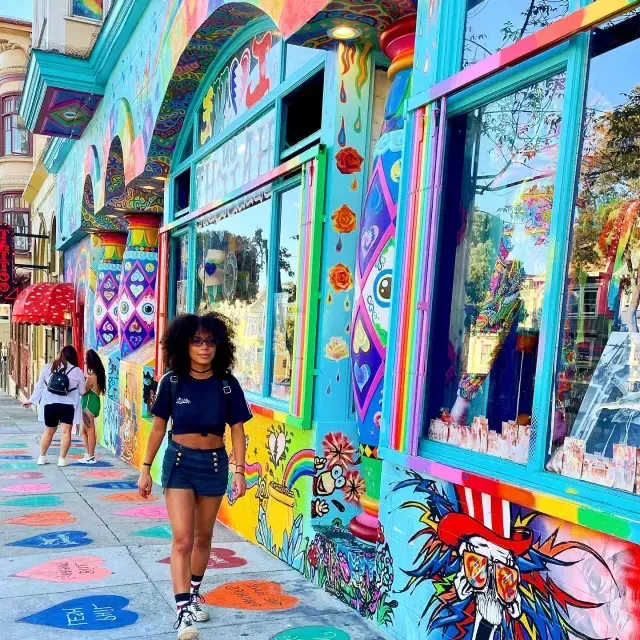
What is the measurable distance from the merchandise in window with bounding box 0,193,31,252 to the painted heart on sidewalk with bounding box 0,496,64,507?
77.6 feet

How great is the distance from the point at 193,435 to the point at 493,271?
5.79 ft

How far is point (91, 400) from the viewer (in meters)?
9.66

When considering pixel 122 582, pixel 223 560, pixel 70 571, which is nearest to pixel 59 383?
pixel 70 571

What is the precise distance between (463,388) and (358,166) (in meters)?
1.83

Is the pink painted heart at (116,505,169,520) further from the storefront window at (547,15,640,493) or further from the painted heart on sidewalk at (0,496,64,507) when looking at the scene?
the storefront window at (547,15,640,493)

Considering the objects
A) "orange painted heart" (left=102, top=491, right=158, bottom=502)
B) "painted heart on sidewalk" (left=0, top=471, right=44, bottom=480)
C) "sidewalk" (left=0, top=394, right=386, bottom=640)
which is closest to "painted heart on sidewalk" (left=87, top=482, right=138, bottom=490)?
"orange painted heart" (left=102, top=491, right=158, bottom=502)

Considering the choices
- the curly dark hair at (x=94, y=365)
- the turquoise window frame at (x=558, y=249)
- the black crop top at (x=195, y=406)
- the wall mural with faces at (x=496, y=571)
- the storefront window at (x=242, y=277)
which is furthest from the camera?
the curly dark hair at (x=94, y=365)

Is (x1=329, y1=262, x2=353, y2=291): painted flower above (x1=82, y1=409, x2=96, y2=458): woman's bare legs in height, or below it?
above

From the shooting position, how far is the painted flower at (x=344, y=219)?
4.59 m

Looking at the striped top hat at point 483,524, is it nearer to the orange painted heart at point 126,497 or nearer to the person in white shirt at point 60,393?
the orange painted heart at point 126,497

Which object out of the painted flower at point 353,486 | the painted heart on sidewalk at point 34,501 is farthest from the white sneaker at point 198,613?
the painted heart on sidewalk at point 34,501

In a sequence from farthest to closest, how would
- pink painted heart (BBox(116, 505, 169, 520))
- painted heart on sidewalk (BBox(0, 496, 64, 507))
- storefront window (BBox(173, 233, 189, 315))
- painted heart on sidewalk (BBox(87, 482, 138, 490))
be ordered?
storefront window (BBox(173, 233, 189, 315)), painted heart on sidewalk (BBox(87, 482, 138, 490)), painted heart on sidewalk (BBox(0, 496, 64, 507)), pink painted heart (BBox(116, 505, 169, 520))

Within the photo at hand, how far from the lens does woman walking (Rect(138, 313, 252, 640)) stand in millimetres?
3695

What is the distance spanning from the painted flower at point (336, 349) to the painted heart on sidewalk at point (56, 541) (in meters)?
2.48
